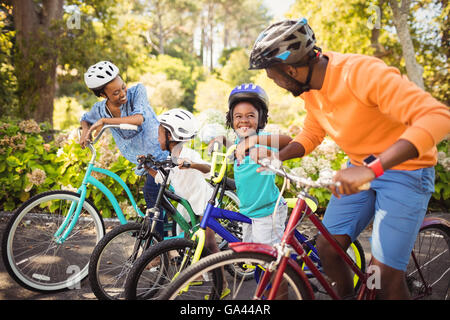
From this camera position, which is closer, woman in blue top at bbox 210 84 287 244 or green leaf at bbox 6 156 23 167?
woman in blue top at bbox 210 84 287 244

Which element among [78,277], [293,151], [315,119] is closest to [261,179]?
[293,151]

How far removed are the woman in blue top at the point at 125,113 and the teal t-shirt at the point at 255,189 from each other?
0.97 metres

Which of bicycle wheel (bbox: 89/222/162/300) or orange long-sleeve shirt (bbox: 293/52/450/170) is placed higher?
orange long-sleeve shirt (bbox: 293/52/450/170)

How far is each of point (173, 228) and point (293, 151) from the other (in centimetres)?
129

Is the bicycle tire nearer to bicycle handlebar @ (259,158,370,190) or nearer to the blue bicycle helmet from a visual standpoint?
the blue bicycle helmet

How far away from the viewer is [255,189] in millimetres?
2299

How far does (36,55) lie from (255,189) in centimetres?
737

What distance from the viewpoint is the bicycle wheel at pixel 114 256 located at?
2459 mm

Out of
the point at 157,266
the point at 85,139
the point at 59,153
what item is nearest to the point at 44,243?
the point at 85,139

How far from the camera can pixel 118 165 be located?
4543 mm

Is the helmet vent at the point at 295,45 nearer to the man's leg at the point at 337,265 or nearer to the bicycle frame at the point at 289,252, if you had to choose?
the bicycle frame at the point at 289,252

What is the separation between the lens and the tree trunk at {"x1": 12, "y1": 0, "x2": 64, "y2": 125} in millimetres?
7570

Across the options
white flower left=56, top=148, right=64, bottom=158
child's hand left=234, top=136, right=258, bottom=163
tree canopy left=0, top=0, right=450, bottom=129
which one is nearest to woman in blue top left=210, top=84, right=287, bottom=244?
child's hand left=234, top=136, right=258, bottom=163

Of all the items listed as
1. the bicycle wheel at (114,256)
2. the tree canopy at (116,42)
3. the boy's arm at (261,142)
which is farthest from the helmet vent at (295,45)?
the tree canopy at (116,42)
